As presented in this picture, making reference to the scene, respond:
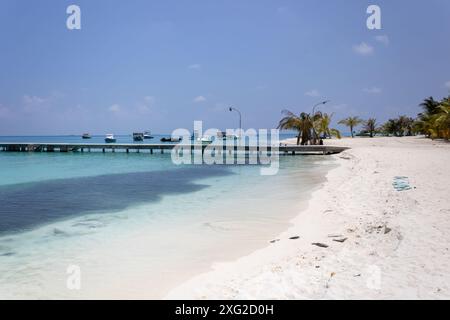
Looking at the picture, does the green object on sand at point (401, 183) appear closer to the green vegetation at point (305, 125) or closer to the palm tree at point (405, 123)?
the green vegetation at point (305, 125)

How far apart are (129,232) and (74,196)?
7839 mm

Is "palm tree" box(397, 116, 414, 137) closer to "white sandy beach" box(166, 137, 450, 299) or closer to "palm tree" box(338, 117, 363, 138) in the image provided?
"palm tree" box(338, 117, 363, 138)

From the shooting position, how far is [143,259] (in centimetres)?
687

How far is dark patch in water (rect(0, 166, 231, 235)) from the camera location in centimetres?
1131

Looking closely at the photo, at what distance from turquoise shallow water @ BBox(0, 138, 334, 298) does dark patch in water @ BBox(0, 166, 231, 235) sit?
0.16 feet

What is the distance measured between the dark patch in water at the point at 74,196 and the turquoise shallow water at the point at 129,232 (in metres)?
0.05

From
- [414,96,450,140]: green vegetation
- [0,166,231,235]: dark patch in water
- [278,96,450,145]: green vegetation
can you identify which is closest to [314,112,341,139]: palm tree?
[278,96,450,145]: green vegetation

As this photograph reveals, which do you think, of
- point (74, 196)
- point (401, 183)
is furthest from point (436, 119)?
point (74, 196)

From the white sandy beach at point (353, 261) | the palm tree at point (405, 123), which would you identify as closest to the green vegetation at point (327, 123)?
the palm tree at point (405, 123)

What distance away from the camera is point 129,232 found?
9.05 metres

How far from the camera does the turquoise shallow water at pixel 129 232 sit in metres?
5.85
